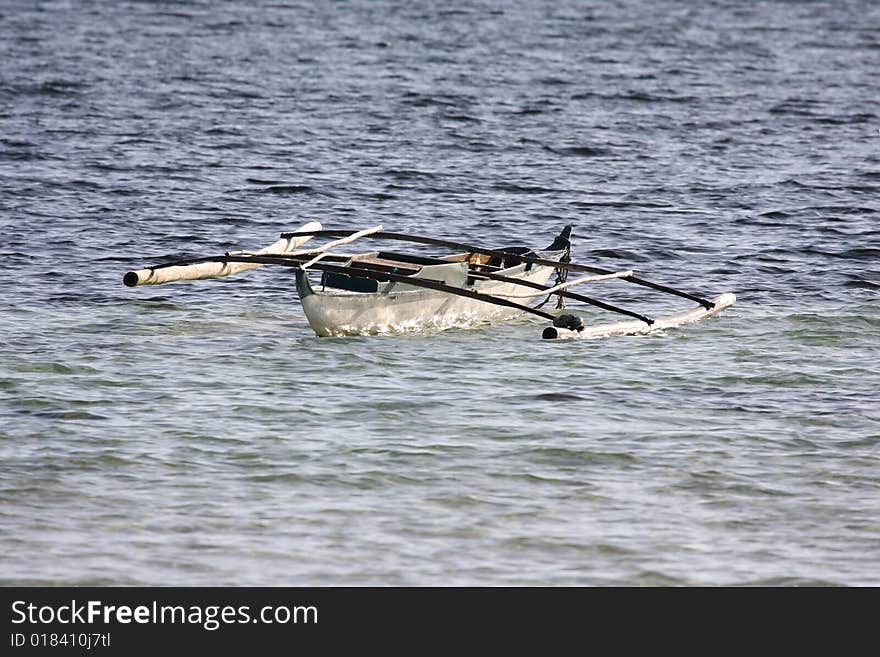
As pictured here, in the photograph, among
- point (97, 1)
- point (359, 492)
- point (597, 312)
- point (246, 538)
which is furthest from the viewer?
point (97, 1)

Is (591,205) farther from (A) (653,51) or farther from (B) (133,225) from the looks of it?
(A) (653,51)

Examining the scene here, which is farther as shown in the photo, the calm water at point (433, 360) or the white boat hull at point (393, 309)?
the white boat hull at point (393, 309)

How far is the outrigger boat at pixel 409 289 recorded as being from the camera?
19484 mm

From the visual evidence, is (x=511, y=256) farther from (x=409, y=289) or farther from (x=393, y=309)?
(x=393, y=309)

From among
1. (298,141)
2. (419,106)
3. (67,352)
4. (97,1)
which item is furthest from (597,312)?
(97,1)

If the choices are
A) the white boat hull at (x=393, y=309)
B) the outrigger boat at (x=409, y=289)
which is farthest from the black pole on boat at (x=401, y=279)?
the white boat hull at (x=393, y=309)

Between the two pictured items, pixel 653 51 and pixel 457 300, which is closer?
pixel 457 300

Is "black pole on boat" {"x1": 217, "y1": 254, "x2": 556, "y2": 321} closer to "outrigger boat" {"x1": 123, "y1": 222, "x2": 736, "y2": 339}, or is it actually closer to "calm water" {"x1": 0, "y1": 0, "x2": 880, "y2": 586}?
"outrigger boat" {"x1": 123, "y1": 222, "x2": 736, "y2": 339}

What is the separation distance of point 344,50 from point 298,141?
2195 centimetres

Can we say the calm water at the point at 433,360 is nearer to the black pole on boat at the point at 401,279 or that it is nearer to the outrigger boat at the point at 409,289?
the outrigger boat at the point at 409,289

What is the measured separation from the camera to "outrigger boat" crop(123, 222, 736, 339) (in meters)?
19.5

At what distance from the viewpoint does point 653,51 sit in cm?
6406

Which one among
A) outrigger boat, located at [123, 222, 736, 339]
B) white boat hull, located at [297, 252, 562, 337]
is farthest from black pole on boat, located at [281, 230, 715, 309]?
white boat hull, located at [297, 252, 562, 337]

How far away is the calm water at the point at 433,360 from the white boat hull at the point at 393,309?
250 mm
